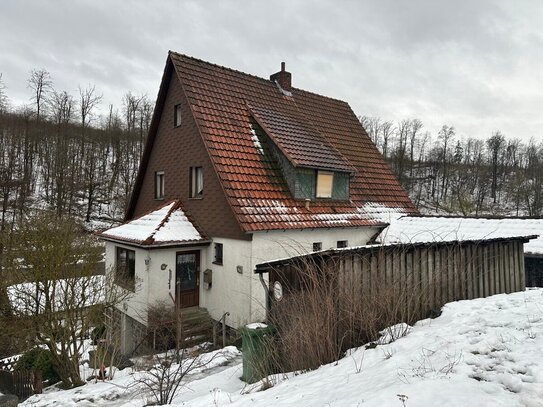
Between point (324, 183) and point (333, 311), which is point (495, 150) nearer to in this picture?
point (324, 183)

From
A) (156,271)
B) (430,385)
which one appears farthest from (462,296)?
(156,271)

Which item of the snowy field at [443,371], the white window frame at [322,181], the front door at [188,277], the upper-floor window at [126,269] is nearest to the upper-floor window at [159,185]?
the upper-floor window at [126,269]

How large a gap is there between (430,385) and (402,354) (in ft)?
4.26

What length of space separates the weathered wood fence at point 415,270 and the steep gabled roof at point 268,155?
16.6ft

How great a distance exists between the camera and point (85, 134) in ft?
149

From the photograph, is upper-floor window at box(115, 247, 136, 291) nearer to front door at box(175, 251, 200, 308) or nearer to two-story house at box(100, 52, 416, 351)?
two-story house at box(100, 52, 416, 351)

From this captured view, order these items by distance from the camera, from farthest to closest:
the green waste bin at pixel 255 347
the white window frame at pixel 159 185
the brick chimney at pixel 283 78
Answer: the brick chimney at pixel 283 78 → the white window frame at pixel 159 185 → the green waste bin at pixel 255 347

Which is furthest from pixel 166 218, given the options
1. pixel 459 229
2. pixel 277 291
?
pixel 459 229

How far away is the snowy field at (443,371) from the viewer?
362 centimetres

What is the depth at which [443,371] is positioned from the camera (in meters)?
4.21

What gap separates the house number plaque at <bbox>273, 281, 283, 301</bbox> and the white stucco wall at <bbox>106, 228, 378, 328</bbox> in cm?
489

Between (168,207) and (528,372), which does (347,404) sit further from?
(168,207)

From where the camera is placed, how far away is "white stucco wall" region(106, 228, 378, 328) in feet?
40.3

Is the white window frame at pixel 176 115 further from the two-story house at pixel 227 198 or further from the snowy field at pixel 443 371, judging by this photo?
the snowy field at pixel 443 371
